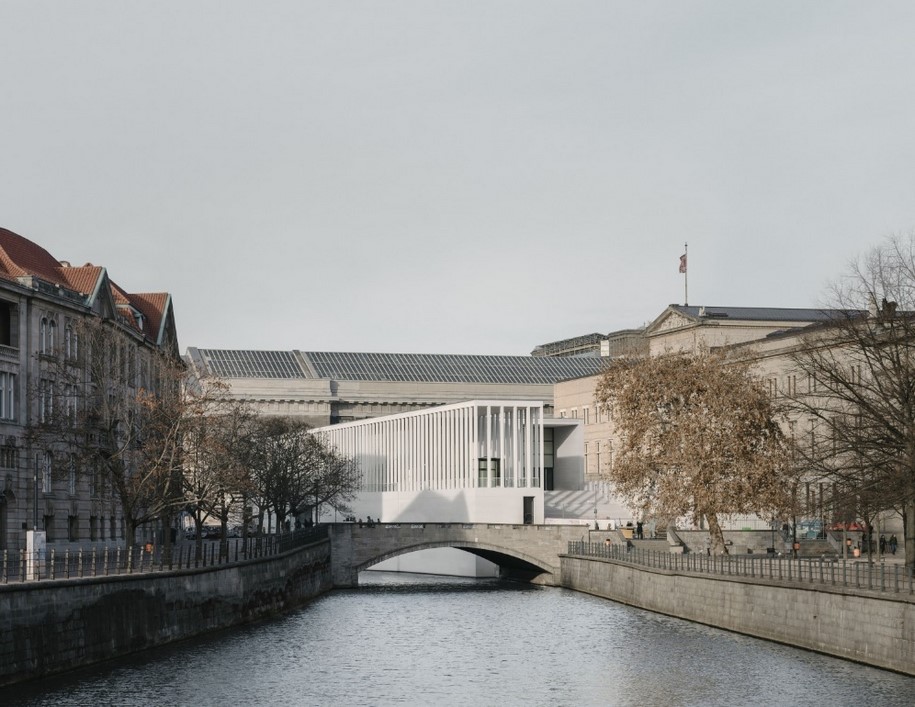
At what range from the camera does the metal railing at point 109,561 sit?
5212 cm

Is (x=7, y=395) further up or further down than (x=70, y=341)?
further down

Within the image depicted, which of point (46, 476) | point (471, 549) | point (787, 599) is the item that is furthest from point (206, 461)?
point (471, 549)

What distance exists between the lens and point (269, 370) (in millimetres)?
191375

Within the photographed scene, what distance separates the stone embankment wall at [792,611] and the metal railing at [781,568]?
0.45 metres

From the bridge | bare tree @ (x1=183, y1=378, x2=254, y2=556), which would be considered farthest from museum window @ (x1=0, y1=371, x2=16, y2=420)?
the bridge

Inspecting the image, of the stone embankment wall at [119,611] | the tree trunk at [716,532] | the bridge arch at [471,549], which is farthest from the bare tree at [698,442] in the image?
the bridge arch at [471,549]

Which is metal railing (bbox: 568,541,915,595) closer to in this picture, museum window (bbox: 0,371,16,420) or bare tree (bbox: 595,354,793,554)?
bare tree (bbox: 595,354,793,554)

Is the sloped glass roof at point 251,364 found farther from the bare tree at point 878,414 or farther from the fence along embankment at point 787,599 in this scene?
the bare tree at point 878,414

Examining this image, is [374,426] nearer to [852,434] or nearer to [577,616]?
[577,616]

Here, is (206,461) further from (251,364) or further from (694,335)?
(251,364)

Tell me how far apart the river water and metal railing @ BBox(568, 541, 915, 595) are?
2695 mm

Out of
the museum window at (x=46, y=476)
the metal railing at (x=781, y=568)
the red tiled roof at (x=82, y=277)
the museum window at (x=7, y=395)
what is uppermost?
the red tiled roof at (x=82, y=277)

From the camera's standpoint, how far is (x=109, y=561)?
68.4 meters

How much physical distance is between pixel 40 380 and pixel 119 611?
29473 mm
